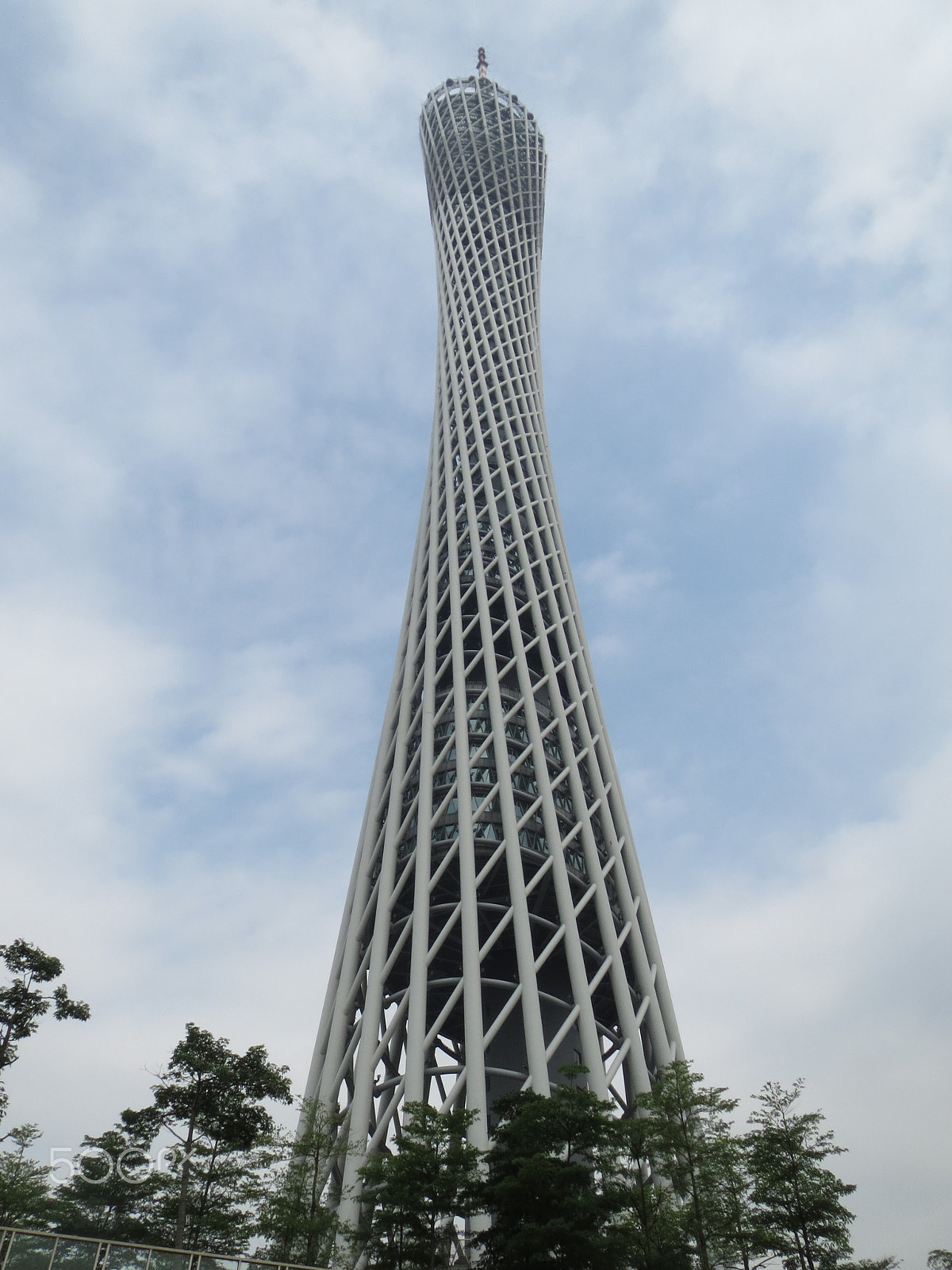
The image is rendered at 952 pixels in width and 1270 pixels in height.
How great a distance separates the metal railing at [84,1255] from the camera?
1348 centimetres

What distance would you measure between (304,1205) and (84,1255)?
7217 millimetres

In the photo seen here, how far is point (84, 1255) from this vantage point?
13852 mm

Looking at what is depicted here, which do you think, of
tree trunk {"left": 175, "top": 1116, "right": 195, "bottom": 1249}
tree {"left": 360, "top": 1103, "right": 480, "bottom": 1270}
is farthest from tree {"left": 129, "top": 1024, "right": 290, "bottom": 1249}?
tree {"left": 360, "top": 1103, "right": 480, "bottom": 1270}

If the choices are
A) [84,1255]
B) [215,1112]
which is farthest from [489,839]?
[84,1255]

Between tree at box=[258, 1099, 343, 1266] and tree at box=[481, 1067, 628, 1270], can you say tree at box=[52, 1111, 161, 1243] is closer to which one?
Result: tree at box=[258, 1099, 343, 1266]

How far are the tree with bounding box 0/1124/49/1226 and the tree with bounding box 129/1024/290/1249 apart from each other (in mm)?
3793

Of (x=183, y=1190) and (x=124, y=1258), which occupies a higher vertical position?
(x=183, y=1190)

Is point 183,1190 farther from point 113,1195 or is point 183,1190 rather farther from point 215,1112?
point 113,1195

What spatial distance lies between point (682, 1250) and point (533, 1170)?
11.9ft

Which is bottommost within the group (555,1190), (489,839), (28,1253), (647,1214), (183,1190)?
(28,1253)

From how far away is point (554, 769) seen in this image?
33281mm

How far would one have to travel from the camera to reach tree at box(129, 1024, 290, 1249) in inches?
995

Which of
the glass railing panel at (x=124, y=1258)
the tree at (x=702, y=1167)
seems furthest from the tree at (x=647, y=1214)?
the glass railing panel at (x=124, y=1258)

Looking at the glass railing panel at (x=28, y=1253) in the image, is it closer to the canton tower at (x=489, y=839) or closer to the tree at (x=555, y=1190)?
the tree at (x=555, y=1190)
